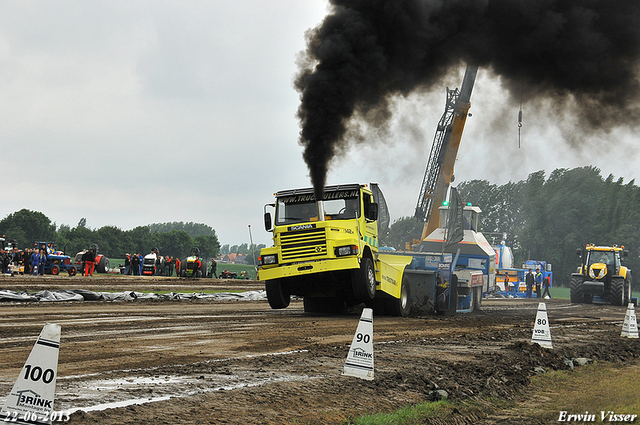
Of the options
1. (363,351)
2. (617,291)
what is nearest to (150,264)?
(617,291)

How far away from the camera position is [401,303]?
57.5 feet

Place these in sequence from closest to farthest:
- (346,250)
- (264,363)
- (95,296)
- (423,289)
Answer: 1. (264,363)
2. (346,250)
3. (423,289)
4. (95,296)

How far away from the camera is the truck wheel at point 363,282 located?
1485 cm

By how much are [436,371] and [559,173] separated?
75.3m

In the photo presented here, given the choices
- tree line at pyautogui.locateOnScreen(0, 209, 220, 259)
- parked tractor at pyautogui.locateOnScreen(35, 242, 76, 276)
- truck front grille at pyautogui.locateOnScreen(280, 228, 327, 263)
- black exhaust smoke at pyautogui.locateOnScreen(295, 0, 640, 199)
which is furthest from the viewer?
tree line at pyautogui.locateOnScreen(0, 209, 220, 259)

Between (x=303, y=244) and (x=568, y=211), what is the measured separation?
231 feet

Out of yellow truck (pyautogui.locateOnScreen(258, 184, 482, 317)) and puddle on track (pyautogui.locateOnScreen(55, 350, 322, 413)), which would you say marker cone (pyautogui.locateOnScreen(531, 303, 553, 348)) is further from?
puddle on track (pyautogui.locateOnScreen(55, 350, 322, 413))

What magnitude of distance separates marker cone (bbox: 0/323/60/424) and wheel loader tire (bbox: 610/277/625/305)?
110 feet

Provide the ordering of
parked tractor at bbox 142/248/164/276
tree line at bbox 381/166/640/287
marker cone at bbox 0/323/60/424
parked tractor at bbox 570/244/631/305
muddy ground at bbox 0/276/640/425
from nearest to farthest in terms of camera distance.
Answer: marker cone at bbox 0/323/60/424
muddy ground at bbox 0/276/640/425
parked tractor at bbox 570/244/631/305
parked tractor at bbox 142/248/164/276
tree line at bbox 381/166/640/287

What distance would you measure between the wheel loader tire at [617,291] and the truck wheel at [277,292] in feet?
75.6

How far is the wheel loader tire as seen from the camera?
107 feet

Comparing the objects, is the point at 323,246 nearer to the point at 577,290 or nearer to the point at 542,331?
the point at 542,331

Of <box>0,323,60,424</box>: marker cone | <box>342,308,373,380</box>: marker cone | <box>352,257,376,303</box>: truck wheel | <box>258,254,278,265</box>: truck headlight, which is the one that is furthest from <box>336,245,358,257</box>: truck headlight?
<box>0,323,60,424</box>: marker cone

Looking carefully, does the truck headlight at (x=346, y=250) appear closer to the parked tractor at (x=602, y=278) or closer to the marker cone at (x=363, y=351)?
the marker cone at (x=363, y=351)
